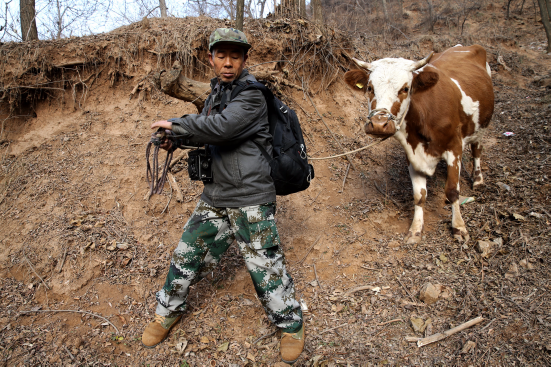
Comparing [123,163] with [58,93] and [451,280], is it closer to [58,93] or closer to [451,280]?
[58,93]

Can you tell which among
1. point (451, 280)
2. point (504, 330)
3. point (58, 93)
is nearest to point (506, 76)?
point (451, 280)

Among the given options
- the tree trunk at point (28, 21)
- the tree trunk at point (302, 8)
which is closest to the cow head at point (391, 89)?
the tree trunk at point (302, 8)

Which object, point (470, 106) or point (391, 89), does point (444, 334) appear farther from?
point (470, 106)

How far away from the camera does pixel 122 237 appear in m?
4.07

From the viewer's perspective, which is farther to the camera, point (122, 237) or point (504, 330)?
point (122, 237)

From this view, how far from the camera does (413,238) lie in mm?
4168

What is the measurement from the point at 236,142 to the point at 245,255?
2.85ft

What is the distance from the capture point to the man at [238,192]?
2.39 meters

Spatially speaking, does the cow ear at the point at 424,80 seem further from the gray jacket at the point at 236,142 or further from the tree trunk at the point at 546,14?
the tree trunk at the point at 546,14

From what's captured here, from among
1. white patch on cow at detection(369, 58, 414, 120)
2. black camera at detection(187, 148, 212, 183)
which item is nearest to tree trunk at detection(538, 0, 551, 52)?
white patch on cow at detection(369, 58, 414, 120)

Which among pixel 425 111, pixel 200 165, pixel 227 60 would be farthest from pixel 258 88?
pixel 425 111

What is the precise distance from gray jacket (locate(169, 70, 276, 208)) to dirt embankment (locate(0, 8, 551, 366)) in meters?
1.31

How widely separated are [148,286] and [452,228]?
3.61 m

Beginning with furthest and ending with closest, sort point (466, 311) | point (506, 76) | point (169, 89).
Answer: point (506, 76)
point (169, 89)
point (466, 311)
